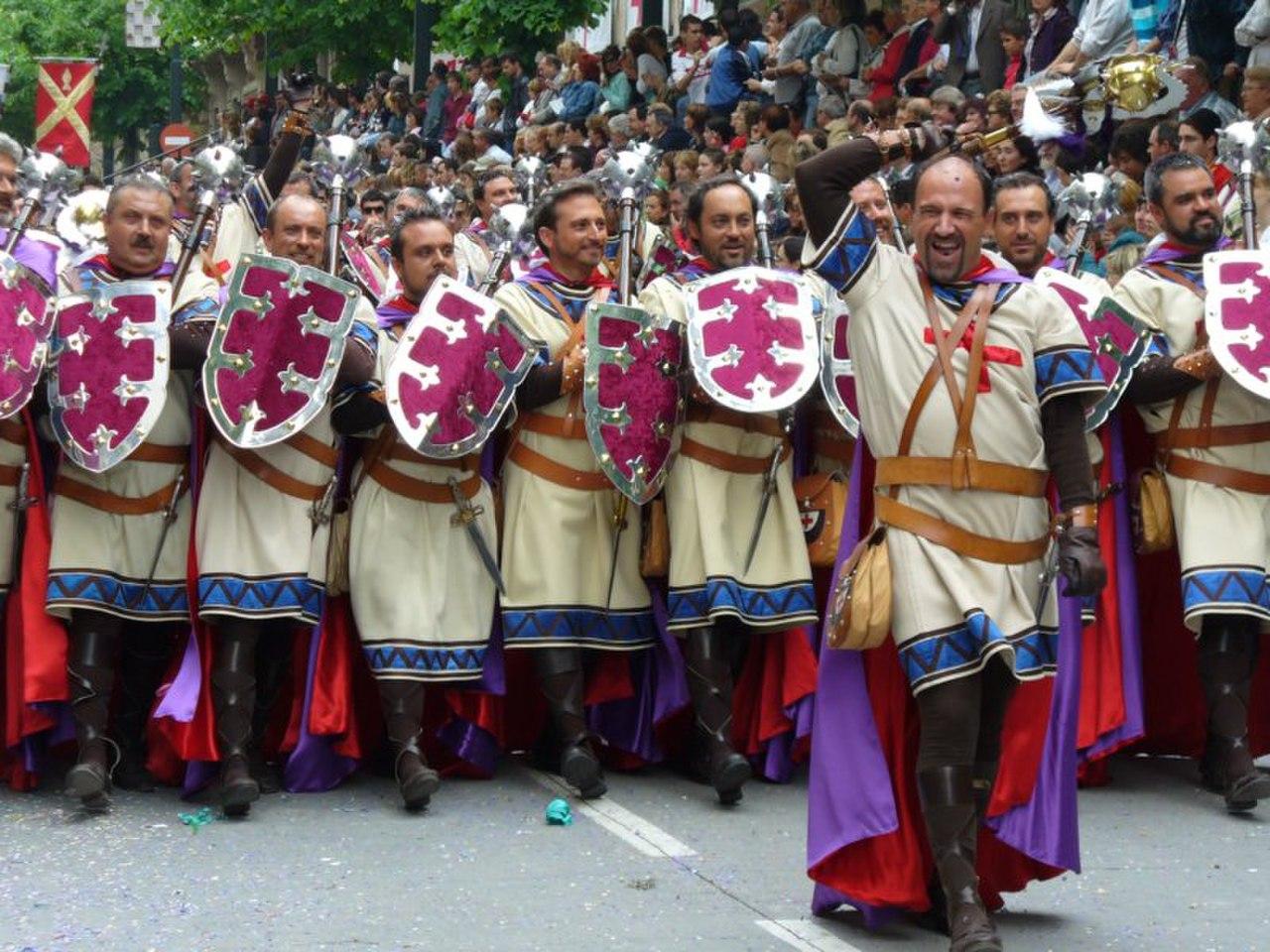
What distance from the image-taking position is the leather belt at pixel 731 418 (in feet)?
25.3

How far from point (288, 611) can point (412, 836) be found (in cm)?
84

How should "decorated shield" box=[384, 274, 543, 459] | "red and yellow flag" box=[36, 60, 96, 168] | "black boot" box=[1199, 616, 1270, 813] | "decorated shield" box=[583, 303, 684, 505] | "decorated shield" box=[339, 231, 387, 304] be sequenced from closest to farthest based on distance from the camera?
"decorated shield" box=[384, 274, 543, 459], "decorated shield" box=[583, 303, 684, 505], "black boot" box=[1199, 616, 1270, 813], "decorated shield" box=[339, 231, 387, 304], "red and yellow flag" box=[36, 60, 96, 168]

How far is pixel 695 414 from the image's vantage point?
772 centimetres

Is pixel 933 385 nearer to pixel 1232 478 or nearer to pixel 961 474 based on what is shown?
pixel 961 474

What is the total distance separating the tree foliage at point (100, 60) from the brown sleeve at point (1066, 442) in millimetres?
47301

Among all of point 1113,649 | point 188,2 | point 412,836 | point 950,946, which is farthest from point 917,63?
point 188,2

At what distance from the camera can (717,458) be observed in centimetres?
771

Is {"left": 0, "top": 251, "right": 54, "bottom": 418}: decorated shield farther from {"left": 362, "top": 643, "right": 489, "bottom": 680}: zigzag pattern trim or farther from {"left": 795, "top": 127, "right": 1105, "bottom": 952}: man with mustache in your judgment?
{"left": 795, "top": 127, "right": 1105, "bottom": 952}: man with mustache

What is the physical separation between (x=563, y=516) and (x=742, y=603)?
0.64 m

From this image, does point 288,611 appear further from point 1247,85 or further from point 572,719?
point 1247,85

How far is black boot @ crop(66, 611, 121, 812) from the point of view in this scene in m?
7.27

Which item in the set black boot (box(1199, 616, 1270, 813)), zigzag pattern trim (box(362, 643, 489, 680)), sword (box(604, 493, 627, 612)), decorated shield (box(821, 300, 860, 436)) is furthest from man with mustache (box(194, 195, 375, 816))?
black boot (box(1199, 616, 1270, 813))

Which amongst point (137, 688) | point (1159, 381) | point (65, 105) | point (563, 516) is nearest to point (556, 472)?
point (563, 516)

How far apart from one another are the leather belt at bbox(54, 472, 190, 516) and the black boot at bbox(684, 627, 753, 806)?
1.70 m
